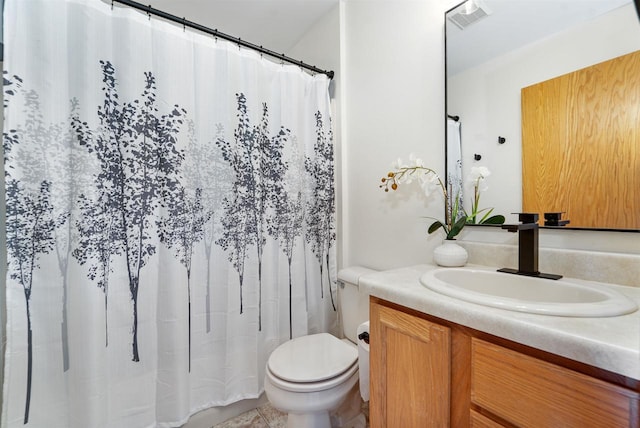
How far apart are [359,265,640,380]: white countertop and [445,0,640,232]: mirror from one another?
1.56ft

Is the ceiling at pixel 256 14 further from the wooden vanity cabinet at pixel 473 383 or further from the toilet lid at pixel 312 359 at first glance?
the toilet lid at pixel 312 359

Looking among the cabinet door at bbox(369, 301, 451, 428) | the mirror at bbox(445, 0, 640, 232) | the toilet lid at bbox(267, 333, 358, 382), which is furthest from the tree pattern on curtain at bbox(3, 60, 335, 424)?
the mirror at bbox(445, 0, 640, 232)

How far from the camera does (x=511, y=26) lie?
104cm

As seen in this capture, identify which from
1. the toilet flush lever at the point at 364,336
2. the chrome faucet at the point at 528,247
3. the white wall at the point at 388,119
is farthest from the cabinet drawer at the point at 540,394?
the white wall at the point at 388,119

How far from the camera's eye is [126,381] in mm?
1131

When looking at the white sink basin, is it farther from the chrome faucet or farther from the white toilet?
the white toilet

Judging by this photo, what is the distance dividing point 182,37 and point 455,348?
1646 millimetres

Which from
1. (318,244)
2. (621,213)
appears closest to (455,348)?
(621,213)

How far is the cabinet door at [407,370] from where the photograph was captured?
69 cm

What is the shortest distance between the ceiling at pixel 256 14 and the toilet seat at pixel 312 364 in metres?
2.05

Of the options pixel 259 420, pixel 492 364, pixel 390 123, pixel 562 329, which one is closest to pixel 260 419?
pixel 259 420

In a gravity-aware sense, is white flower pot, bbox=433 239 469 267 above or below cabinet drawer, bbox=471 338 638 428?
above

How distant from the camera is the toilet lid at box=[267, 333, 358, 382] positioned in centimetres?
110

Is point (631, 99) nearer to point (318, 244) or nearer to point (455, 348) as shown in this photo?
point (455, 348)
